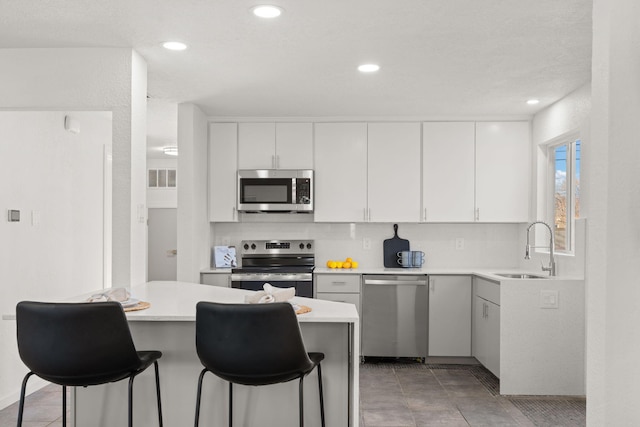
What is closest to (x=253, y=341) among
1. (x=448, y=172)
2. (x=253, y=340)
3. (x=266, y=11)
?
(x=253, y=340)

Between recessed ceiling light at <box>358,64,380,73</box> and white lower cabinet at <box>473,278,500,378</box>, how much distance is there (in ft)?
6.46

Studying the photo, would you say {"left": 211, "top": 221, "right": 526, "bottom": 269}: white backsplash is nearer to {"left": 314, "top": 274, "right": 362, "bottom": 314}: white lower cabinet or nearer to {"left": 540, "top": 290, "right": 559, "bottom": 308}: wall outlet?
{"left": 314, "top": 274, "right": 362, "bottom": 314}: white lower cabinet

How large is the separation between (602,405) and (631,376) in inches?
5.1

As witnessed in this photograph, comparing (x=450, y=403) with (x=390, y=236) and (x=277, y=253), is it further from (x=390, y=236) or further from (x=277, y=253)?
(x=277, y=253)

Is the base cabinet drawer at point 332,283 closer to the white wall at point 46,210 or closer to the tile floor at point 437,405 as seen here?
the tile floor at point 437,405

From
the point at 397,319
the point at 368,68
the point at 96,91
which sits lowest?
the point at 397,319

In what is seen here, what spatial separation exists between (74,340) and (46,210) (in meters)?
2.65

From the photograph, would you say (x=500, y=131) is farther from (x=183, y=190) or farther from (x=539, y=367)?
(x=183, y=190)

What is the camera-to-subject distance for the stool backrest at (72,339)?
93.1 inches

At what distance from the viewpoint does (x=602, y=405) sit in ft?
5.99

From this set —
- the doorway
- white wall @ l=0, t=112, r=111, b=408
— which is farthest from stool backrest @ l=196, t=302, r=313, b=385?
the doorway

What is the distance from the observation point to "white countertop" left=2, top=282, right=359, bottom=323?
263cm

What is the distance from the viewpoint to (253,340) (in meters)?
2.35

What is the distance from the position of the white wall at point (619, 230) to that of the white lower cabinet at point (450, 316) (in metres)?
3.56
